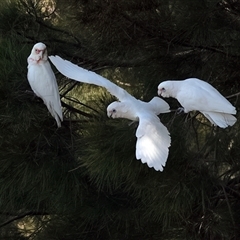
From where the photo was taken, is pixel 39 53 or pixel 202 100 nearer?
pixel 202 100

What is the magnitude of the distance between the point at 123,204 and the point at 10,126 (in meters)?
0.26

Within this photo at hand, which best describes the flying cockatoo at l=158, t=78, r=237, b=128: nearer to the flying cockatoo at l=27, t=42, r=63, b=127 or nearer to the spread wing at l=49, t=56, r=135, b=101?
the spread wing at l=49, t=56, r=135, b=101

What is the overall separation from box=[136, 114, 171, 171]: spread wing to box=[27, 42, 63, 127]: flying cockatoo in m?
0.17

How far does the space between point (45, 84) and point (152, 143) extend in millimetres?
210

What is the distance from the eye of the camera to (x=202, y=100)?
58 cm

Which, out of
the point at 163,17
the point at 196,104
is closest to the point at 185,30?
the point at 163,17

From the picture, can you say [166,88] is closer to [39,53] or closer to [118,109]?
[118,109]

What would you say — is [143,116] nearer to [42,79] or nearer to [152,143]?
[152,143]

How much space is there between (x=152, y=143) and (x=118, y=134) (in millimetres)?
139

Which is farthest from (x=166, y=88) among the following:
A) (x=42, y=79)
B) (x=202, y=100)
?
(x=42, y=79)

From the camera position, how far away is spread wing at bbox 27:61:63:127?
2.25 ft

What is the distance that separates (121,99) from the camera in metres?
0.60

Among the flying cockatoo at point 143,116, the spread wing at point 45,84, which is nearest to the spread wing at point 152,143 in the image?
the flying cockatoo at point 143,116

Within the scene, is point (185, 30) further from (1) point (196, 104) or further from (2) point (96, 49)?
(1) point (196, 104)
